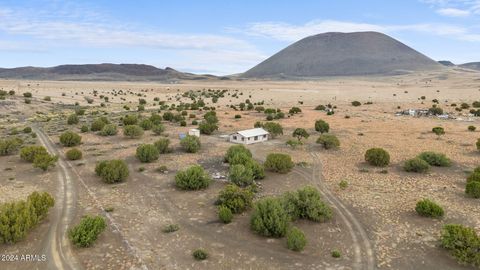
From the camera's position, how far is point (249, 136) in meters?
36.4

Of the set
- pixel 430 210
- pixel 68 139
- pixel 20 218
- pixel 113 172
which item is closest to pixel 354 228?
pixel 430 210

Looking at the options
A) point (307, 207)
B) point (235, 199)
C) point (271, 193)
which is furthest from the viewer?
point (271, 193)

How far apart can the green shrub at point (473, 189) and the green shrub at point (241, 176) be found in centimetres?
1289

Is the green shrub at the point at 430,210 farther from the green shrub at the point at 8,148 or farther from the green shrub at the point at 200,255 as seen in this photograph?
the green shrub at the point at 8,148

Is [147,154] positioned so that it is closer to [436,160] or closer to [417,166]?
[417,166]

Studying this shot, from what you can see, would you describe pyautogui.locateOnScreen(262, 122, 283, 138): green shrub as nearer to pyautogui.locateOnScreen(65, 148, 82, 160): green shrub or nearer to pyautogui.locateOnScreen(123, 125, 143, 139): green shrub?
pyautogui.locateOnScreen(123, 125, 143, 139): green shrub

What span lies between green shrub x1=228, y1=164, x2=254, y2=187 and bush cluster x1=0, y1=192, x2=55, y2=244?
35.7ft

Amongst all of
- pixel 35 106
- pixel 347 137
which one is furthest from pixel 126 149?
pixel 35 106

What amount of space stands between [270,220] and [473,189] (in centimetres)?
1273

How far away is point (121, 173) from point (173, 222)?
25.8 ft

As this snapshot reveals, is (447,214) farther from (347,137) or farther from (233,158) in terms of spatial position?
→ (347,137)

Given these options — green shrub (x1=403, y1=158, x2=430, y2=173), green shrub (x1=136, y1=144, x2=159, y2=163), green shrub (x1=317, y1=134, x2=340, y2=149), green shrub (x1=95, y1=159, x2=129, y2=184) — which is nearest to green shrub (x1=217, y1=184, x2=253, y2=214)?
green shrub (x1=95, y1=159, x2=129, y2=184)

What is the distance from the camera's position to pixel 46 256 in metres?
15.3

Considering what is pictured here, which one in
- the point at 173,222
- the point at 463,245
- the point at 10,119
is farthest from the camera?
the point at 10,119
